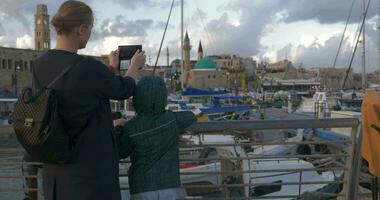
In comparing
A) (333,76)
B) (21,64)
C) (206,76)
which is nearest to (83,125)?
(21,64)

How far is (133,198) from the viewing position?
3.15 metres

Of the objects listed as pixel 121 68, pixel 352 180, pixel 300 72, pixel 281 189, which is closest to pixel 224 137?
pixel 281 189

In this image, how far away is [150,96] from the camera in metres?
3.06

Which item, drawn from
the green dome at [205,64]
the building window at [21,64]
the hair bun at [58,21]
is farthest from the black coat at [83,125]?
the green dome at [205,64]

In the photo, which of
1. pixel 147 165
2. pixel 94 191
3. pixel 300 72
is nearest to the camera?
pixel 94 191

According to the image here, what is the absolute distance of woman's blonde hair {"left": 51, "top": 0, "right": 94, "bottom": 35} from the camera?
2.66 m

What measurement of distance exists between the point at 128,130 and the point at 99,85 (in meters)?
0.54

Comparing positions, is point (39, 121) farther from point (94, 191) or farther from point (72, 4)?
point (72, 4)

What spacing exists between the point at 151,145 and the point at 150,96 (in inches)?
12.3

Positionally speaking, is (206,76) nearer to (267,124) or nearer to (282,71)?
(282,71)

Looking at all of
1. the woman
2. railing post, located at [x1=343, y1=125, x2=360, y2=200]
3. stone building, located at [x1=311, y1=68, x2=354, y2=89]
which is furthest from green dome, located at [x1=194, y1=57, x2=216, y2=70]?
the woman

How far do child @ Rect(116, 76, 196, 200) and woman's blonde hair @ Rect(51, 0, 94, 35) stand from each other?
58 cm

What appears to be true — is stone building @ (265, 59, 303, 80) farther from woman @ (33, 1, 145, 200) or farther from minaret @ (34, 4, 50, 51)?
woman @ (33, 1, 145, 200)

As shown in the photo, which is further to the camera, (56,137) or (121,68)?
(121,68)
